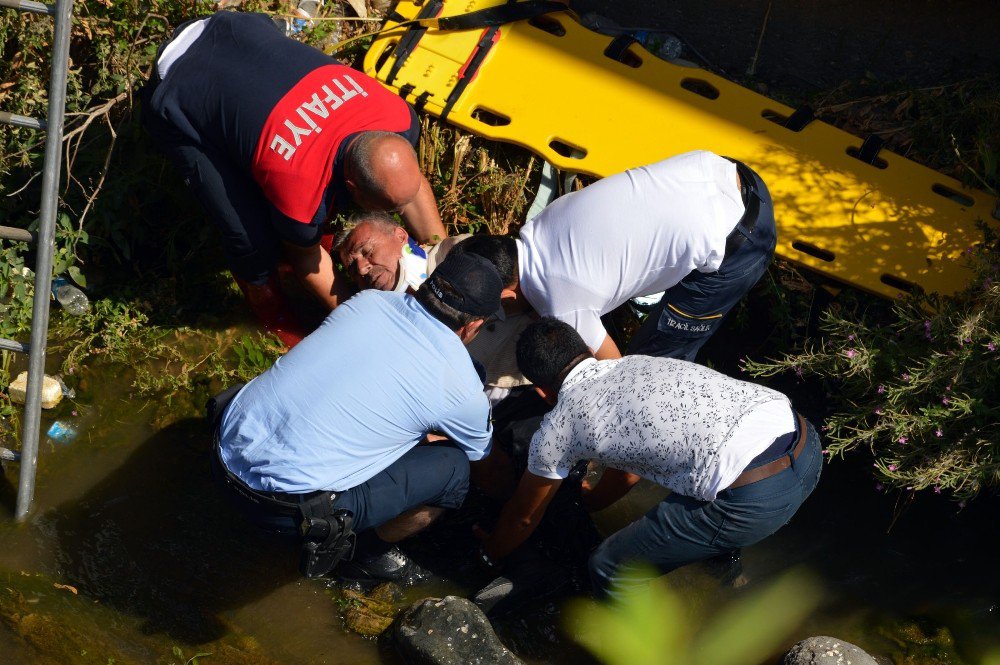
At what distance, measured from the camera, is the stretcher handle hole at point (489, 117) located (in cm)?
459

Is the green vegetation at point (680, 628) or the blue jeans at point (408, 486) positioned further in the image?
the green vegetation at point (680, 628)

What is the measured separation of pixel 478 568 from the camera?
4.00m

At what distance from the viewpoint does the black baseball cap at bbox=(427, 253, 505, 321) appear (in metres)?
3.15

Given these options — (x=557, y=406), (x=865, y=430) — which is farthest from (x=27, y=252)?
(x=865, y=430)

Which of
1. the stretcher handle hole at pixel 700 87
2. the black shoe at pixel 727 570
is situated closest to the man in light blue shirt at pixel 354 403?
the black shoe at pixel 727 570

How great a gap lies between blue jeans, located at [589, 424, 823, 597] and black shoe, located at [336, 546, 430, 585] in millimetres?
971

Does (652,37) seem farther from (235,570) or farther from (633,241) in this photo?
(235,570)

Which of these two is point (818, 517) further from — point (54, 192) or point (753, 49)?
point (54, 192)

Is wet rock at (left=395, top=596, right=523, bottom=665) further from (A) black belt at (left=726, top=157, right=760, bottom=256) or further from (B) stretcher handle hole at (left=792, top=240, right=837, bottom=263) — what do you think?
(B) stretcher handle hole at (left=792, top=240, right=837, bottom=263)

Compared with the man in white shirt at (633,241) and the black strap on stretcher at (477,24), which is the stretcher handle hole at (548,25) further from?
the man in white shirt at (633,241)

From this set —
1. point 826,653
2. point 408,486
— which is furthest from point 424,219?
point 826,653

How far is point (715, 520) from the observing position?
320 cm

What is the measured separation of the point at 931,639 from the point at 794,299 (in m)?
1.56

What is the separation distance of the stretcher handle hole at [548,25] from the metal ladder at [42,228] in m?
2.18
